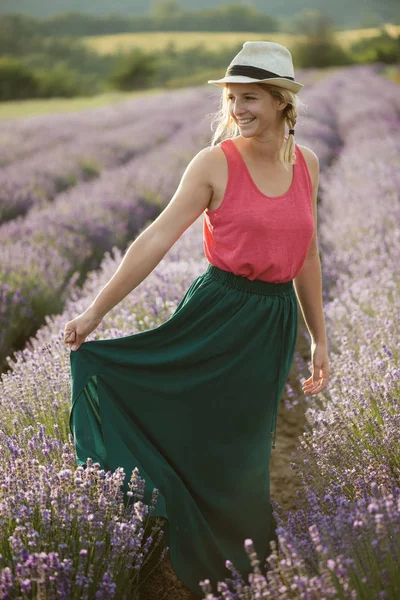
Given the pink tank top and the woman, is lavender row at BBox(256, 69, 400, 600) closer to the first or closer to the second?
the woman

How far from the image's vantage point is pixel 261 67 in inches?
71.9

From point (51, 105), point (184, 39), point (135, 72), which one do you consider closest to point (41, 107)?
point (51, 105)

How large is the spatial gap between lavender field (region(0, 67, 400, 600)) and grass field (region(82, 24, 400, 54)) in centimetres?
5627

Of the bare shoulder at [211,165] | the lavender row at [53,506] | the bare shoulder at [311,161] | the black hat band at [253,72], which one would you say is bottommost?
the lavender row at [53,506]

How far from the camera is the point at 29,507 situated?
5.51 feet

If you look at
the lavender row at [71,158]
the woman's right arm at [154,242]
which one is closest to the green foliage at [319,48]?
the lavender row at [71,158]

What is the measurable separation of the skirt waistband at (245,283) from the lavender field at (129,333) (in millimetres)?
522

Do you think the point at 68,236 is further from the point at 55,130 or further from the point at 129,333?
the point at 55,130

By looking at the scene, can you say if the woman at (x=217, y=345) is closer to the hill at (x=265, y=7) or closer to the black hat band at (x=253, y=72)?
the black hat band at (x=253, y=72)

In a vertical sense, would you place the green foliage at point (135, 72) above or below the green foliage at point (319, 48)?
below

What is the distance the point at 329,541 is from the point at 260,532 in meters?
0.69

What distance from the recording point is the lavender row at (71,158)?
7668 mm

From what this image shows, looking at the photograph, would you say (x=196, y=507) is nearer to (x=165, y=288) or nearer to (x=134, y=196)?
(x=165, y=288)

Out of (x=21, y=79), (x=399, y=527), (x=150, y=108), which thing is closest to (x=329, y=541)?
(x=399, y=527)
